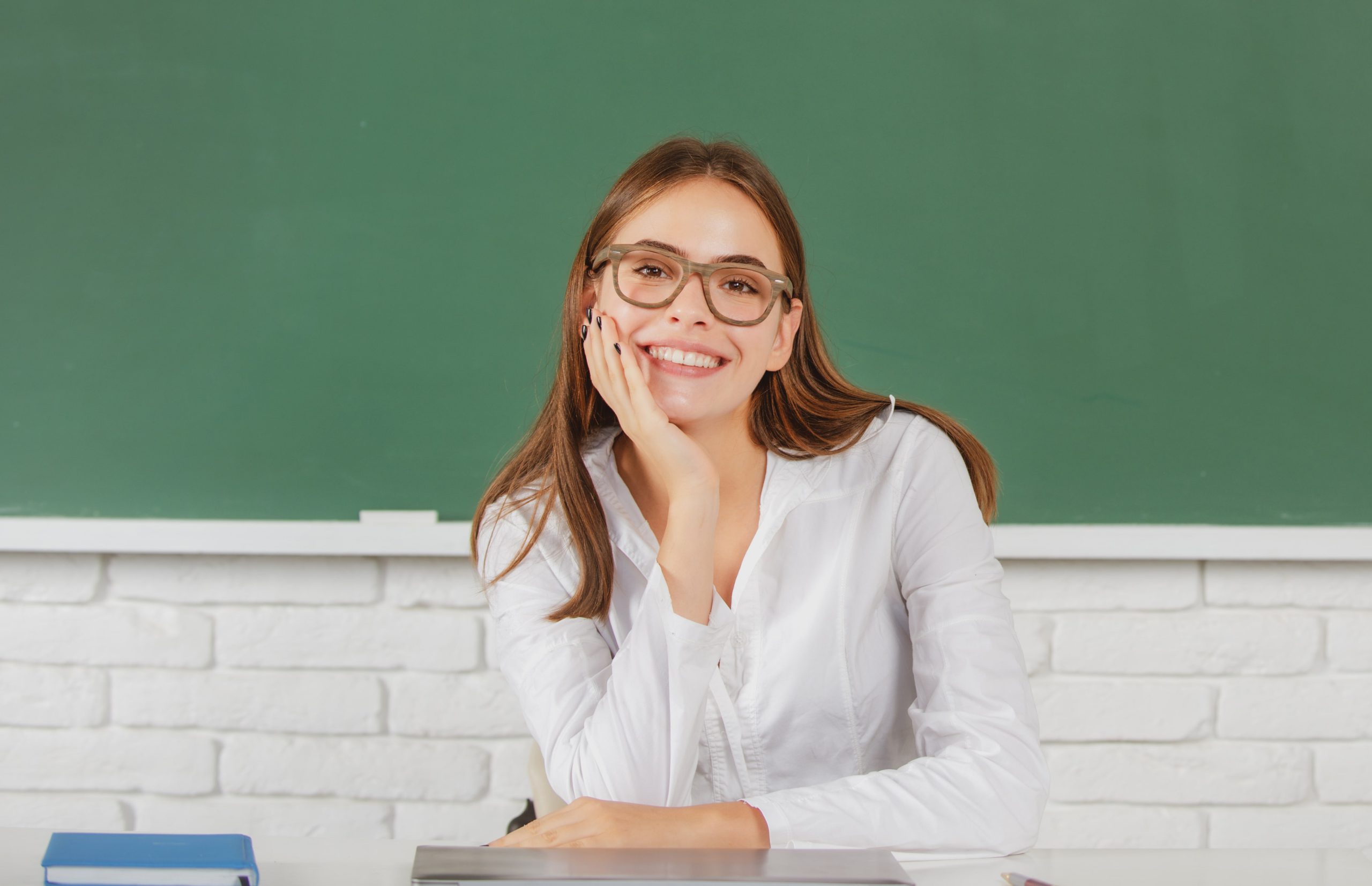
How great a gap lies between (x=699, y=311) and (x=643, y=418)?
143mm

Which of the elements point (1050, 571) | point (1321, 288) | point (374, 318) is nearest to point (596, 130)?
point (374, 318)

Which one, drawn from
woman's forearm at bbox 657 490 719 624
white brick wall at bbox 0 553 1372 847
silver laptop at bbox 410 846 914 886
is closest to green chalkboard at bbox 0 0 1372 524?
white brick wall at bbox 0 553 1372 847

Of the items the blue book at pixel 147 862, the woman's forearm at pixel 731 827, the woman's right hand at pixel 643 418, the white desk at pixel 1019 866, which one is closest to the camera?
the blue book at pixel 147 862

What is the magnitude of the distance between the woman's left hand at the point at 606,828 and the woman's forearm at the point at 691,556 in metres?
0.28

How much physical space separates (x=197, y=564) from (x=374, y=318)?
0.52 meters

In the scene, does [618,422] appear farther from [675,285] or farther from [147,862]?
[147,862]

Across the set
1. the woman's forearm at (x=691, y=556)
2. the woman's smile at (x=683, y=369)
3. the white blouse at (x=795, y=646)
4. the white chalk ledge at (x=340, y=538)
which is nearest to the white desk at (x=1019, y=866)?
the white blouse at (x=795, y=646)

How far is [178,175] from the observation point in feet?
5.75

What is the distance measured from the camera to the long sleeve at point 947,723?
0.94 metres

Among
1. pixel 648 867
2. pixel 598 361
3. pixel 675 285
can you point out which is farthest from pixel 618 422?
pixel 648 867

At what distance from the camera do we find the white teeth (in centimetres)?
125

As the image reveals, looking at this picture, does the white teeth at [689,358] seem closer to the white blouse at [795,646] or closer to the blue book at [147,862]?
the white blouse at [795,646]

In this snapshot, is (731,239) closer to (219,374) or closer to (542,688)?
(542,688)

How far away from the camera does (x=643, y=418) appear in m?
1.25
